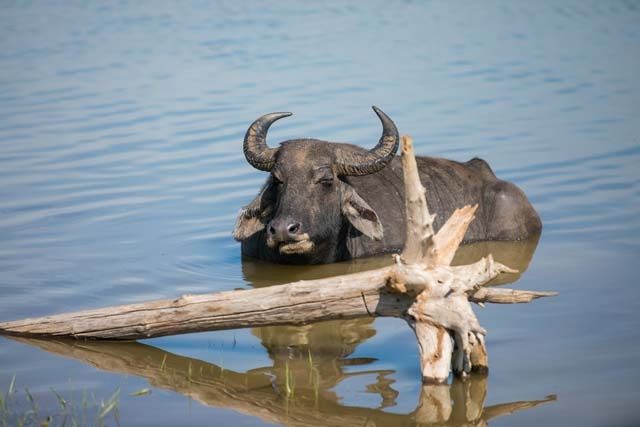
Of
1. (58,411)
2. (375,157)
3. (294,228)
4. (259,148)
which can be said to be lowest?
(58,411)

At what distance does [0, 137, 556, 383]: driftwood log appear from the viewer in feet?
19.2

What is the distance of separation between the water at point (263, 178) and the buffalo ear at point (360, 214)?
35cm

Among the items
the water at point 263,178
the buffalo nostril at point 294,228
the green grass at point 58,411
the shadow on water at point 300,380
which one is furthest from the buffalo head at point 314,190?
the green grass at point 58,411

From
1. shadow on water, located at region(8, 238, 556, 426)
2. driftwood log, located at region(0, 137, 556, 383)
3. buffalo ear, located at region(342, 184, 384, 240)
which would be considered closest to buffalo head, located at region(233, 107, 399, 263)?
buffalo ear, located at region(342, 184, 384, 240)

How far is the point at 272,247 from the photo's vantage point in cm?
938

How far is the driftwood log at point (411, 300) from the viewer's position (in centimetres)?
585

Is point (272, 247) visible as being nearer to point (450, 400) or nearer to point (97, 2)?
point (450, 400)

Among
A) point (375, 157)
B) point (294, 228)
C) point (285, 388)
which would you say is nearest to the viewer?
point (285, 388)

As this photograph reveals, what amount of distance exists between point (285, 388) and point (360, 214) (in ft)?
11.9

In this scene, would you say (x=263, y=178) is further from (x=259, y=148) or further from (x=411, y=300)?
(x=411, y=300)

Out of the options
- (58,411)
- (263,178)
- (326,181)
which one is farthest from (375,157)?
(58,411)

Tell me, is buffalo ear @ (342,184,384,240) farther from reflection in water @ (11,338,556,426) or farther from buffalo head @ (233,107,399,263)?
reflection in water @ (11,338,556,426)

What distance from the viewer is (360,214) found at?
31.5 feet

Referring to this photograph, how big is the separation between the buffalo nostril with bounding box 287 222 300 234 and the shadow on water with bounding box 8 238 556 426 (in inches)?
63.1
